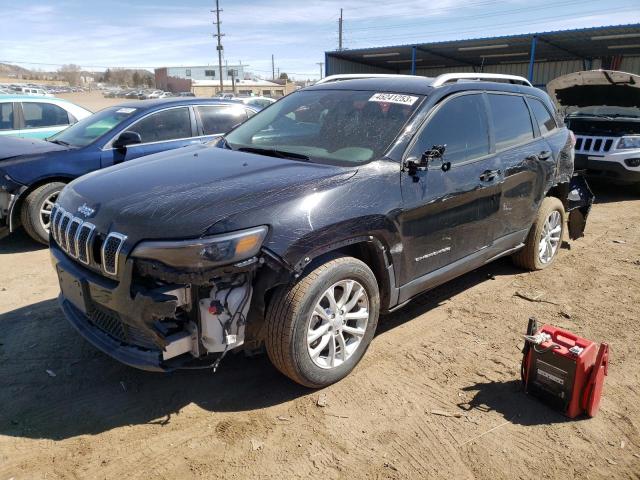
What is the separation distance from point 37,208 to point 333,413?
448 centimetres

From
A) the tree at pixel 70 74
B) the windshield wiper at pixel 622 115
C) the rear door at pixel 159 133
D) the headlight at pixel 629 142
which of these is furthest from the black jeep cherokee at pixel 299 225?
the tree at pixel 70 74

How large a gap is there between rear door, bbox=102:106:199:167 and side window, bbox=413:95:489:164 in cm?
391

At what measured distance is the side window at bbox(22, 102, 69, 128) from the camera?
322 inches

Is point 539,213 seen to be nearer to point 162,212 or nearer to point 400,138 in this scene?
point 400,138

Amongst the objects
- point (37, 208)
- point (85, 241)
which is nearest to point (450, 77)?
point (85, 241)

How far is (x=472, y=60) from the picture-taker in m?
23.0

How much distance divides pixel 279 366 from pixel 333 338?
38 centimetres

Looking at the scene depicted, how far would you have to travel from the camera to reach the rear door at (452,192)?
130 inches

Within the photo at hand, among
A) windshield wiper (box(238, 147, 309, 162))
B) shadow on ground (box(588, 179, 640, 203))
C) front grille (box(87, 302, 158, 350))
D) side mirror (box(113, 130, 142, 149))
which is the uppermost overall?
windshield wiper (box(238, 147, 309, 162))

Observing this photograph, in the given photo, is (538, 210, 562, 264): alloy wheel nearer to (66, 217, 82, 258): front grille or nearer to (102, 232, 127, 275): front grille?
(102, 232, 127, 275): front grille

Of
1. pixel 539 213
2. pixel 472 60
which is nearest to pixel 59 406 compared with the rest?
pixel 539 213

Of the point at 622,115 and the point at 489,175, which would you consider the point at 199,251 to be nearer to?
the point at 489,175

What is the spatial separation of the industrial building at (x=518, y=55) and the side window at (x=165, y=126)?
1172cm

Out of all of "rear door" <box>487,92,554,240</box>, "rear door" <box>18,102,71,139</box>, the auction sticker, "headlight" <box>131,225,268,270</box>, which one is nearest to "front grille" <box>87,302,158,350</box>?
"headlight" <box>131,225,268,270</box>
